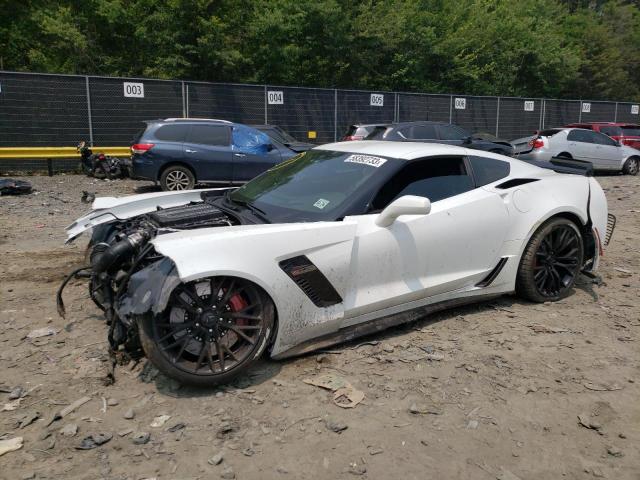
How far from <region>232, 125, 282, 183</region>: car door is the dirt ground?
7740 millimetres

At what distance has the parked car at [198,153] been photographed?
1212cm

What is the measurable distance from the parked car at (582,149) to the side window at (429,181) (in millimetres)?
12740

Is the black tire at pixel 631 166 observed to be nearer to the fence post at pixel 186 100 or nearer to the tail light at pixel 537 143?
the tail light at pixel 537 143

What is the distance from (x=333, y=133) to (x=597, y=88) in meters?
27.3

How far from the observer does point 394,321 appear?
13.8ft

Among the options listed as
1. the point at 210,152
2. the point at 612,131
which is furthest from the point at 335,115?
the point at 612,131

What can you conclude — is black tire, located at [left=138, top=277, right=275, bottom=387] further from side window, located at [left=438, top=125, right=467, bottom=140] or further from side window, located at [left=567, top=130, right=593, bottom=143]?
side window, located at [left=567, top=130, right=593, bottom=143]

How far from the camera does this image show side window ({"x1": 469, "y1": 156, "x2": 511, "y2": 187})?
480 cm

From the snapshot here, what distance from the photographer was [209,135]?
41.5ft

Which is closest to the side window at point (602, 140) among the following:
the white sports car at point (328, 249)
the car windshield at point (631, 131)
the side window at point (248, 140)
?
the car windshield at point (631, 131)

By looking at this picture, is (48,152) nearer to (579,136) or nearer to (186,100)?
(186,100)

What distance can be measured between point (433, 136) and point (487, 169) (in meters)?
10.9

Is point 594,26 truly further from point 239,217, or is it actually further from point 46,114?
point 239,217

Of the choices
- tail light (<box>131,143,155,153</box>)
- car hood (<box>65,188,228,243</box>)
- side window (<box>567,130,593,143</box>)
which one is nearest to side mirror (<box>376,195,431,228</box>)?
car hood (<box>65,188,228,243</box>)
